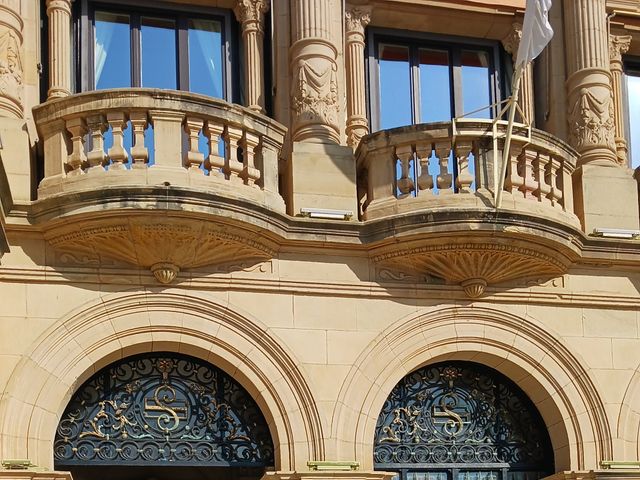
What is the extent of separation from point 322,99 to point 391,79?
2264 mm

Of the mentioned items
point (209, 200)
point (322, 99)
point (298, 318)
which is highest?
point (322, 99)

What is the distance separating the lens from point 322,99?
2097cm

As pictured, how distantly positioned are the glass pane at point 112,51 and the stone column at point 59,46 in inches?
20.3

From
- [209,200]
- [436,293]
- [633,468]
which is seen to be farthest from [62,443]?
[633,468]

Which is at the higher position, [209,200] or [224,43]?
[224,43]

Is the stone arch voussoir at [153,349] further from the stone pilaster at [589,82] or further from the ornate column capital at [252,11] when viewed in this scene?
the stone pilaster at [589,82]

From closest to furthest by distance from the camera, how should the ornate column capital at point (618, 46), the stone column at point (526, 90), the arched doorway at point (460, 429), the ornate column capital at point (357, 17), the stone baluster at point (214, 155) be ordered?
the stone baluster at point (214, 155) < the arched doorway at point (460, 429) < the ornate column capital at point (357, 17) < the stone column at point (526, 90) < the ornate column capital at point (618, 46)

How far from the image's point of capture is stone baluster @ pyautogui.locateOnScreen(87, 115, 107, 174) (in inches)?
757

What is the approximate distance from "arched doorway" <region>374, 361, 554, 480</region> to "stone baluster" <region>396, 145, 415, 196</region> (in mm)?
2252

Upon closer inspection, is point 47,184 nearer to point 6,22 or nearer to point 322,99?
point 6,22

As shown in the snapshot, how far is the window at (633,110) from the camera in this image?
2364 cm

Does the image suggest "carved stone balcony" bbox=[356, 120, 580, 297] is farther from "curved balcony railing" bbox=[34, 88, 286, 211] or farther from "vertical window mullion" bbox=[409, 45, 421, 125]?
"vertical window mullion" bbox=[409, 45, 421, 125]

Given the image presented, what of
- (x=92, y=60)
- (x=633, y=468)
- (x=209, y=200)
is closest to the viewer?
(x=209, y=200)

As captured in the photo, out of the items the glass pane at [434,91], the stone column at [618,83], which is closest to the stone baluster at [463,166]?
the glass pane at [434,91]
